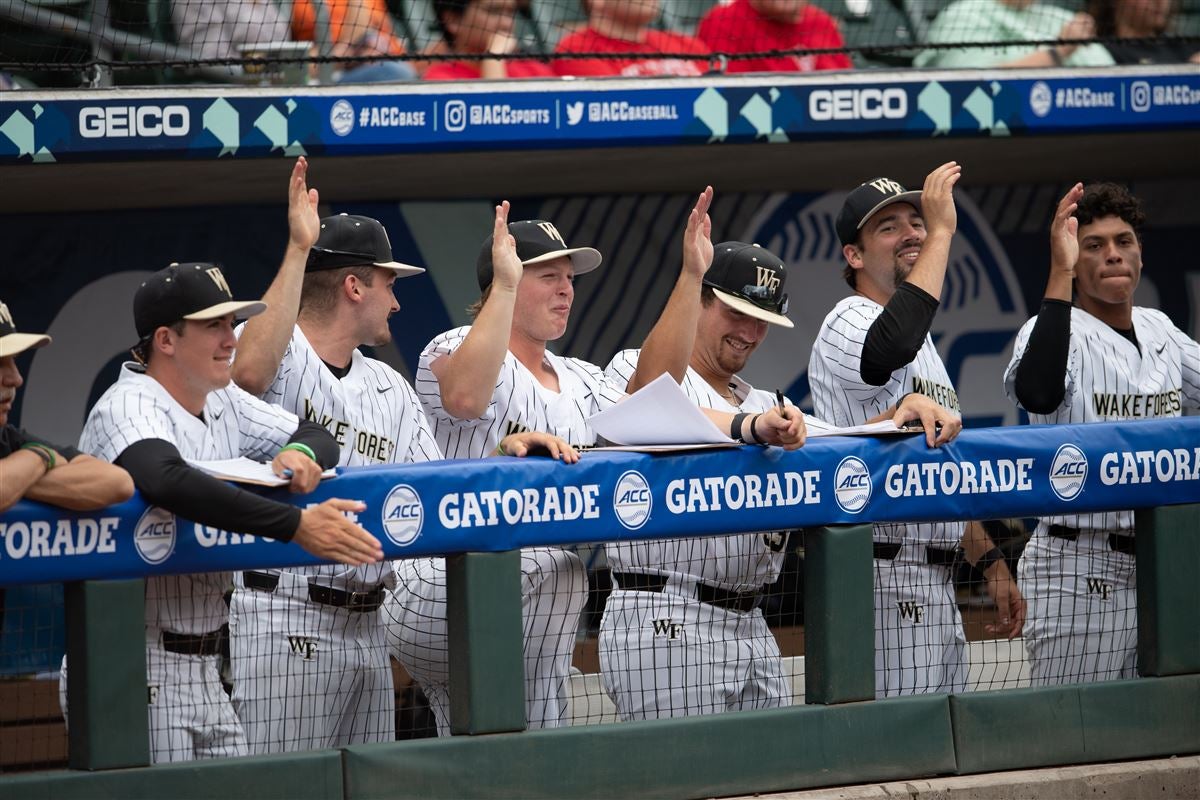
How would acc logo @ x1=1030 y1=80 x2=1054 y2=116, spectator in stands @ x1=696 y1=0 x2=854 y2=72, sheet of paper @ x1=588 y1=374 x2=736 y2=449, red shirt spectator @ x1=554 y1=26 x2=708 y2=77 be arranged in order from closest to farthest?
sheet of paper @ x1=588 y1=374 x2=736 y2=449
acc logo @ x1=1030 y1=80 x2=1054 y2=116
red shirt spectator @ x1=554 y1=26 x2=708 y2=77
spectator in stands @ x1=696 y1=0 x2=854 y2=72

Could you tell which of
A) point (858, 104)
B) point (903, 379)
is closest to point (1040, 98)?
point (858, 104)

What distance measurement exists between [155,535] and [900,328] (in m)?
1.73

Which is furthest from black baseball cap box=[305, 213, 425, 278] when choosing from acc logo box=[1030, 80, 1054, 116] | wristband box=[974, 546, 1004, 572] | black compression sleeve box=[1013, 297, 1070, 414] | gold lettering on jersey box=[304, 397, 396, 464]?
acc logo box=[1030, 80, 1054, 116]

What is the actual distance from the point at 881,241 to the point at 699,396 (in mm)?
693

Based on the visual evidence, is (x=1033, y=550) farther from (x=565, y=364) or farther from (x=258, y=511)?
(x=258, y=511)

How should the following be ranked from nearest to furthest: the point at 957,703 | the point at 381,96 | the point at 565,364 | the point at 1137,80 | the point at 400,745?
the point at 400,745 < the point at 957,703 < the point at 565,364 < the point at 381,96 < the point at 1137,80

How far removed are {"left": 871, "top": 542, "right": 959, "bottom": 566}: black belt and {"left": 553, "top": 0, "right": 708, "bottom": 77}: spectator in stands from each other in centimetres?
254

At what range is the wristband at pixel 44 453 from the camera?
9.08 ft

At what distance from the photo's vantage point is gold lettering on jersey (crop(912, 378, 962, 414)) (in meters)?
3.84

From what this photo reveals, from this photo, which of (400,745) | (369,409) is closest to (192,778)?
(400,745)

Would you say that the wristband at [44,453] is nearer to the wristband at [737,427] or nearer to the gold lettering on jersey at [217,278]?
the gold lettering on jersey at [217,278]

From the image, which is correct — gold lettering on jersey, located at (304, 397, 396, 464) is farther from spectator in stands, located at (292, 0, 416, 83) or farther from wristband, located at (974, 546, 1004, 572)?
spectator in stands, located at (292, 0, 416, 83)

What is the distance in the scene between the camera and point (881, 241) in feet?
13.0

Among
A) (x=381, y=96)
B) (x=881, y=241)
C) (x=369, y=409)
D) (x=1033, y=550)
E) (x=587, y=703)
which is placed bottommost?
(x=587, y=703)
